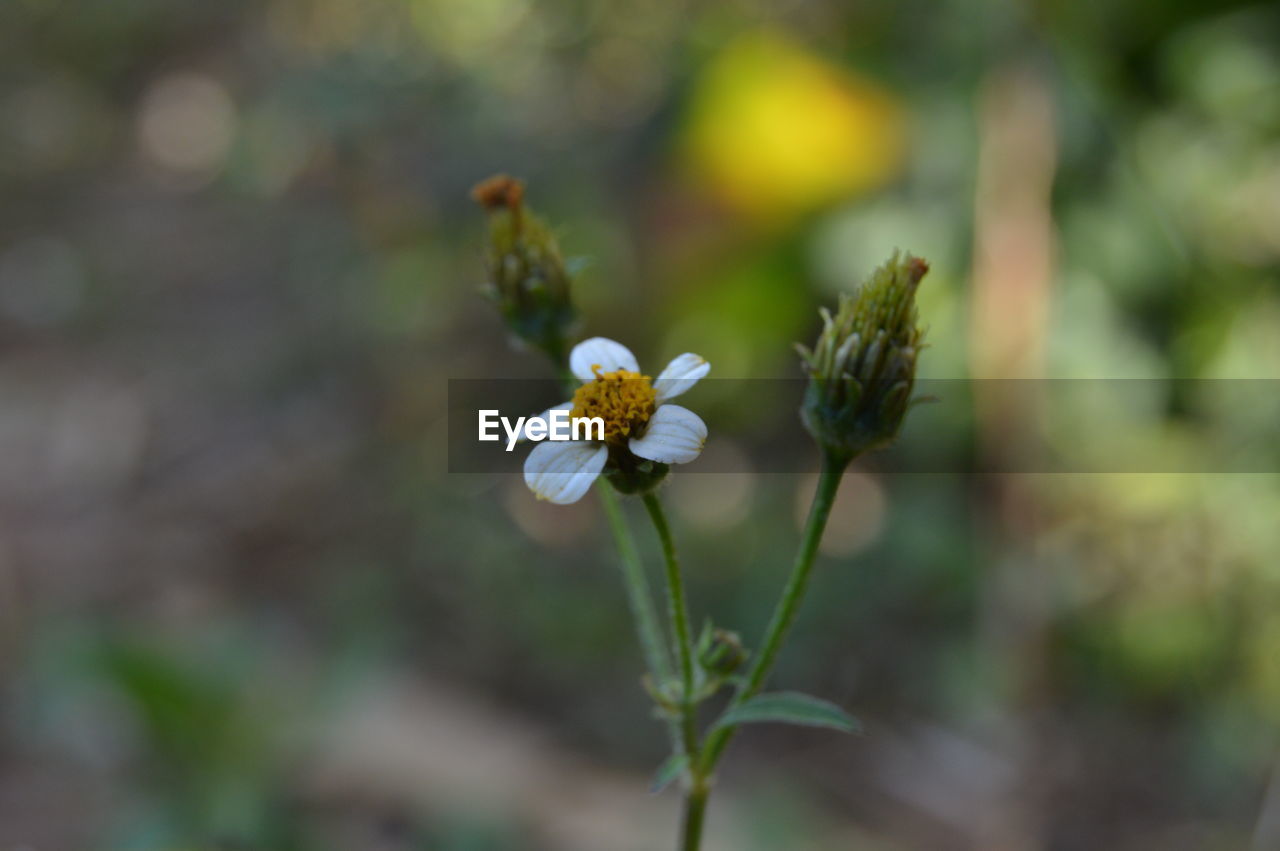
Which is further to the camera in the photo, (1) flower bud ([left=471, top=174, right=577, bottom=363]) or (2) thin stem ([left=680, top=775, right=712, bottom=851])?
(1) flower bud ([left=471, top=174, right=577, bottom=363])

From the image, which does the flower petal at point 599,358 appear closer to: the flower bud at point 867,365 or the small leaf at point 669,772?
the flower bud at point 867,365

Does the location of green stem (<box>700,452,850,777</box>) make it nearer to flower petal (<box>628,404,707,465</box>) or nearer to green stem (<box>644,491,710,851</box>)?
green stem (<box>644,491,710,851</box>)

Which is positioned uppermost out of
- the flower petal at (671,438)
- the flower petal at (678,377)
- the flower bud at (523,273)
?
the flower bud at (523,273)

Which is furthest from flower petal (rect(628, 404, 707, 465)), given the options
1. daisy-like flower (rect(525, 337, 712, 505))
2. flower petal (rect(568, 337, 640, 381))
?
flower petal (rect(568, 337, 640, 381))

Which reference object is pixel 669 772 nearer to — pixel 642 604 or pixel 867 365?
pixel 642 604

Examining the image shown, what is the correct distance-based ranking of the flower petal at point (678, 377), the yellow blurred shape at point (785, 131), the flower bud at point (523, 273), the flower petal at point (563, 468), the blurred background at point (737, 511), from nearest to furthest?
the flower petal at point (563, 468)
the flower petal at point (678, 377)
the flower bud at point (523, 273)
the blurred background at point (737, 511)
the yellow blurred shape at point (785, 131)

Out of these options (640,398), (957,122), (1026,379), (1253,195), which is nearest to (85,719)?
(640,398)

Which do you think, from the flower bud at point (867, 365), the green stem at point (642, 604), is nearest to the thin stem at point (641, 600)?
the green stem at point (642, 604)

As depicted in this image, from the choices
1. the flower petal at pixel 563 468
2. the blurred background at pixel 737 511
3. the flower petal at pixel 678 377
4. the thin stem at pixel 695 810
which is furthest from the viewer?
the blurred background at pixel 737 511
